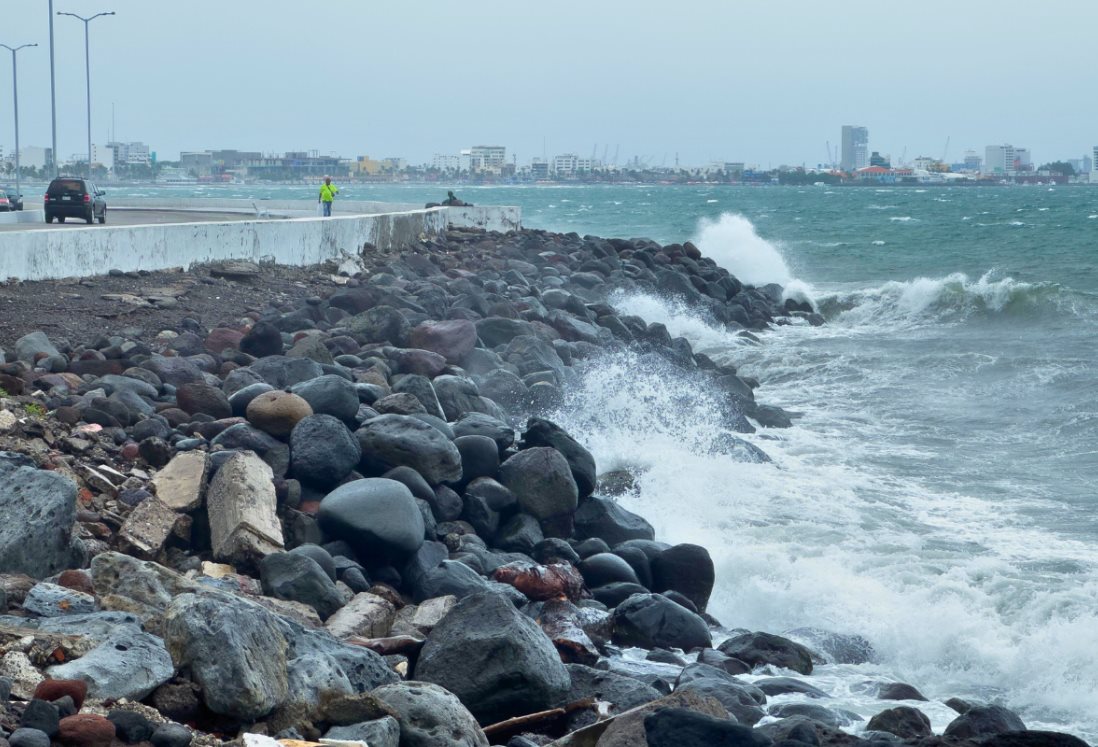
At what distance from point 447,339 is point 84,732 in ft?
31.7

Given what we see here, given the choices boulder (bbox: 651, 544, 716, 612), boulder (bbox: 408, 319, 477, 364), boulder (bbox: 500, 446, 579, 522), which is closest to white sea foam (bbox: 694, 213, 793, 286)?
boulder (bbox: 408, 319, 477, 364)

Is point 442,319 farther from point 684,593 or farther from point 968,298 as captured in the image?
point 968,298

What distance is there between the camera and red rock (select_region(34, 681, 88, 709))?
160 inches

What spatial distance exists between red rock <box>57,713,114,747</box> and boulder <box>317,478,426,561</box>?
3.33 m

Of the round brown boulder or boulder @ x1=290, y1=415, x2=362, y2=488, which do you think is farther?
the round brown boulder

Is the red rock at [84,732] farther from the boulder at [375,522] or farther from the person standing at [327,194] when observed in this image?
the person standing at [327,194]

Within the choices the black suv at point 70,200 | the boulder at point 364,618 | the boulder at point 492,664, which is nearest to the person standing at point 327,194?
the black suv at point 70,200

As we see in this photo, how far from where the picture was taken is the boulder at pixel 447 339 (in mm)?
13305

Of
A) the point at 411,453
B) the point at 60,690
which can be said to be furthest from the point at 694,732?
the point at 411,453

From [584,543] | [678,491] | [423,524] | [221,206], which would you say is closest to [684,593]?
[584,543]

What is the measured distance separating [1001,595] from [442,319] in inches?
344

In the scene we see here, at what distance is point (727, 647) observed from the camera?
23.8 feet

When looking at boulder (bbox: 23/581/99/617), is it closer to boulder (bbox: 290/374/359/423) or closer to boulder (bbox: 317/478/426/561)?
boulder (bbox: 317/478/426/561)

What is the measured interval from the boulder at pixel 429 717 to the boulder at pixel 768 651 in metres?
2.72
